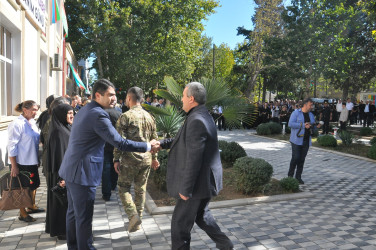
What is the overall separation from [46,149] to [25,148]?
0.68 m

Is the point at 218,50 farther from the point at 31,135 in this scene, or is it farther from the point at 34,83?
the point at 31,135

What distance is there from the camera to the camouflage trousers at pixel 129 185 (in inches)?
177

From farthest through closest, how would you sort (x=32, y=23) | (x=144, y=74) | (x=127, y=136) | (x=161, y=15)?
(x=144, y=74) → (x=161, y=15) → (x=32, y=23) → (x=127, y=136)

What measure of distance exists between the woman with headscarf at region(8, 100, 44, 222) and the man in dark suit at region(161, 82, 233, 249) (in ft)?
8.19

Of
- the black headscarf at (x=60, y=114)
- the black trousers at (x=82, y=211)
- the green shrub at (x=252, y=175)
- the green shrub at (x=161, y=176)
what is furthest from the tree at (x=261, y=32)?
the black trousers at (x=82, y=211)

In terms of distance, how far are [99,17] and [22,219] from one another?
23373mm

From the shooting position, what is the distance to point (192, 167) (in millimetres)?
3096

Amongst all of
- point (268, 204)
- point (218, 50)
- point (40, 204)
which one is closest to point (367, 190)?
point (268, 204)

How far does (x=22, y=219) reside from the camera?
16.0 ft

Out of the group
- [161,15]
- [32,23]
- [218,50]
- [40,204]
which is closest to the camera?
[40,204]

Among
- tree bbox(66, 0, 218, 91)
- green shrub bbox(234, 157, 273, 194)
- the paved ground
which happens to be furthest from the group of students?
tree bbox(66, 0, 218, 91)

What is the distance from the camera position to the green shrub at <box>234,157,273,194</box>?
6.15 m

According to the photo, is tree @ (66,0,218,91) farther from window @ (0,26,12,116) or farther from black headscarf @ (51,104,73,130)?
black headscarf @ (51,104,73,130)

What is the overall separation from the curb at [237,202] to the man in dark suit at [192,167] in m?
1.97
